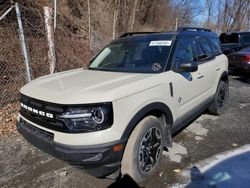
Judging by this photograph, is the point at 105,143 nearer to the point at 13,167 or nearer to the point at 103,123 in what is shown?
the point at 103,123

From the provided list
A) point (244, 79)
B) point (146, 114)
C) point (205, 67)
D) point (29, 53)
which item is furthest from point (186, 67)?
point (244, 79)

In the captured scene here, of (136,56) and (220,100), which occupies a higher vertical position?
(136,56)

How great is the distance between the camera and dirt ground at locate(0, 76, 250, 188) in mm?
3193

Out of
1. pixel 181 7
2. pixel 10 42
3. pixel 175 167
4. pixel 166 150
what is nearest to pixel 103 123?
pixel 175 167

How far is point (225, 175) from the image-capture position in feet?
10.6

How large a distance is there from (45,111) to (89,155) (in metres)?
0.74

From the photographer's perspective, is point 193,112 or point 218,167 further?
point 193,112

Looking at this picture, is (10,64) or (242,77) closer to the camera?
(10,64)

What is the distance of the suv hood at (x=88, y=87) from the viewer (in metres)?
2.64

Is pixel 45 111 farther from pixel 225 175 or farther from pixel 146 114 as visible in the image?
pixel 225 175

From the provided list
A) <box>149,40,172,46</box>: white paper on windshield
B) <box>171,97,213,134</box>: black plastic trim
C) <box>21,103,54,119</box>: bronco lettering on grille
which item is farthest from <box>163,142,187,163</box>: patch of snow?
<box>21,103,54,119</box>: bronco lettering on grille

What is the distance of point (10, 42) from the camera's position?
6.27 m

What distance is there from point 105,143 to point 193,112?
219 centimetres

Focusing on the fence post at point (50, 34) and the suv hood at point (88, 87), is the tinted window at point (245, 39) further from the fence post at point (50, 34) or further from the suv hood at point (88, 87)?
Answer: the suv hood at point (88, 87)
